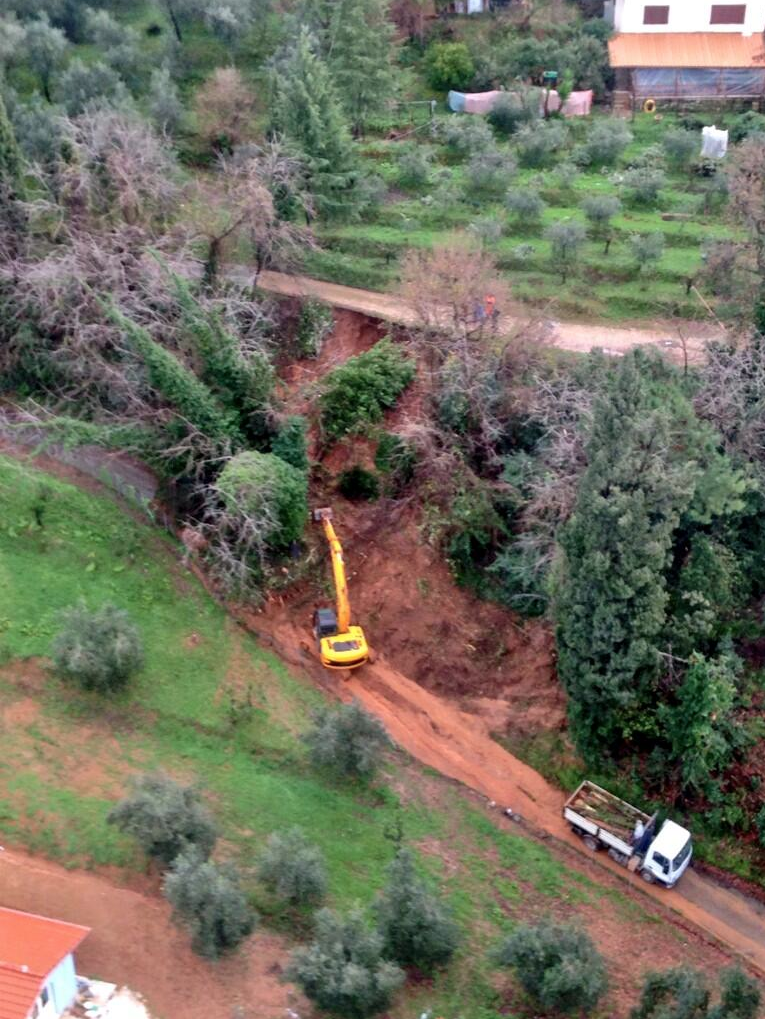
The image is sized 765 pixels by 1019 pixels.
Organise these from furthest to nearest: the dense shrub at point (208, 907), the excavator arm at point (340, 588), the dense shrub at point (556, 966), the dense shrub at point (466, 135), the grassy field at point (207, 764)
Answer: the dense shrub at point (466, 135) → the excavator arm at point (340, 588) → the grassy field at point (207, 764) → the dense shrub at point (556, 966) → the dense shrub at point (208, 907)

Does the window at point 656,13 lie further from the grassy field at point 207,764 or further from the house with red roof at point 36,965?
the house with red roof at point 36,965

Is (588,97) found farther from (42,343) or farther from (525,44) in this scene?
(42,343)

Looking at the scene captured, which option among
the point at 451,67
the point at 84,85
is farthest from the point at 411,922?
the point at 451,67

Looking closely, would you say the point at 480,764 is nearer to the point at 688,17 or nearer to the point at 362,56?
the point at 362,56

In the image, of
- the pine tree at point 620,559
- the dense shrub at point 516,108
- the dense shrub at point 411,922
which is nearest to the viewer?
the dense shrub at point 411,922

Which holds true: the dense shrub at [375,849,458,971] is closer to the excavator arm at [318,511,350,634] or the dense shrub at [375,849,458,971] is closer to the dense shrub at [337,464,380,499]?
the excavator arm at [318,511,350,634]

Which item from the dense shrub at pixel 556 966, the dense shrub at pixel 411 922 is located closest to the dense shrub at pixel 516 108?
the dense shrub at pixel 411 922

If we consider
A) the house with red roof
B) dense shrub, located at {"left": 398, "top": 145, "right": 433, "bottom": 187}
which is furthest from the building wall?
the house with red roof
